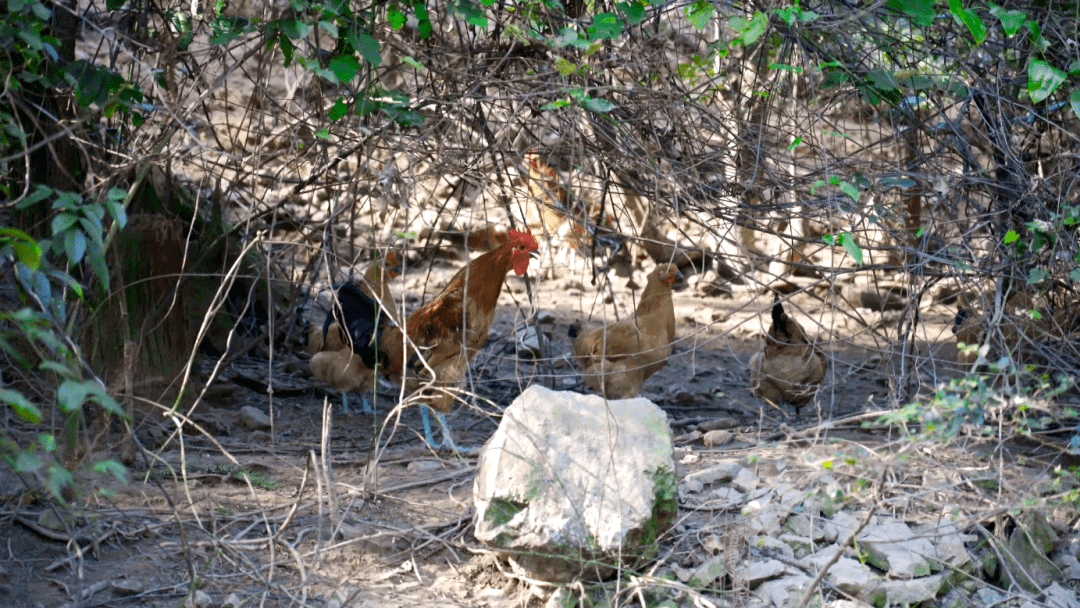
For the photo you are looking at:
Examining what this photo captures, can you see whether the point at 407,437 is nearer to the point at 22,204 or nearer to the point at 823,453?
the point at 823,453

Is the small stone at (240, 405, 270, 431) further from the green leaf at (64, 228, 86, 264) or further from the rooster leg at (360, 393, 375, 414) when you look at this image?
the green leaf at (64, 228, 86, 264)

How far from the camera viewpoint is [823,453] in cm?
439

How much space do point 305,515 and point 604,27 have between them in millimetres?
2463

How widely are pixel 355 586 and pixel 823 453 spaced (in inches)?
94.9

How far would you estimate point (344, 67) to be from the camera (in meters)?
3.39

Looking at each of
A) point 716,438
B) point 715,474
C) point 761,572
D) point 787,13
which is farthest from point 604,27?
point 716,438

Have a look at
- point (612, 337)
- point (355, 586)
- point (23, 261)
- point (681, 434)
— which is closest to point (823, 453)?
point (681, 434)

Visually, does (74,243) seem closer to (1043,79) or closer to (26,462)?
(26,462)

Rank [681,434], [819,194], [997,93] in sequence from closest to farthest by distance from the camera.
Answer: [997,93] < [819,194] < [681,434]

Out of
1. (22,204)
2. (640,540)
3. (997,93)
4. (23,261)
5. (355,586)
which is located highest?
(997,93)

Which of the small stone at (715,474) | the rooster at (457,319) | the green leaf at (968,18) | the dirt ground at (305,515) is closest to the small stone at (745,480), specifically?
the small stone at (715,474)

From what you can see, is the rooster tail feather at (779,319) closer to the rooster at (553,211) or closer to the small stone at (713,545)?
the rooster at (553,211)

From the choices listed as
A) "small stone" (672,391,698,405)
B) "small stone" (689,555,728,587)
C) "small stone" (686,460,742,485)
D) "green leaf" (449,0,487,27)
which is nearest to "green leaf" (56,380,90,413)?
"green leaf" (449,0,487,27)

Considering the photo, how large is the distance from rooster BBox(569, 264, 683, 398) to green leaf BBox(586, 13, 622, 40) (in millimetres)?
2467
